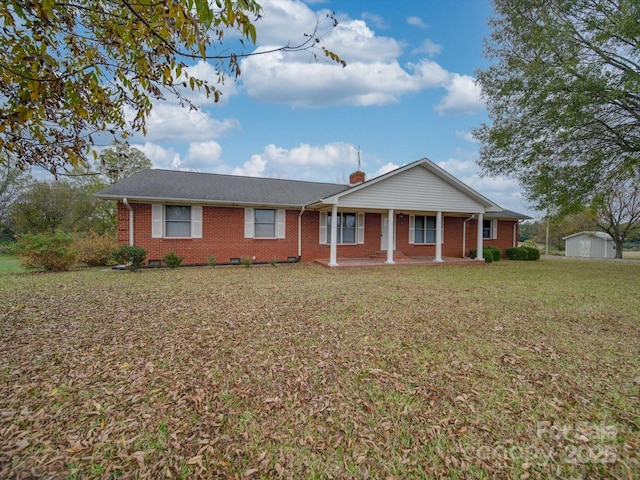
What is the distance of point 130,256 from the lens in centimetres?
1003

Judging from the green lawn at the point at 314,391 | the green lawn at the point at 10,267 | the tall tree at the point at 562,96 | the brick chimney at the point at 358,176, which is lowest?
the green lawn at the point at 314,391

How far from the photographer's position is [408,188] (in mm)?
13336

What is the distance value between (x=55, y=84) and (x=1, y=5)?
0.91 meters

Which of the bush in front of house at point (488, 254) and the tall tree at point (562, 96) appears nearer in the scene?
the tall tree at point (562, 96)

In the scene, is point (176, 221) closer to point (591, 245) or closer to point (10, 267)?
point (10, 267)

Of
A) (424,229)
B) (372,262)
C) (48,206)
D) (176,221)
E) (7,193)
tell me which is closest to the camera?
(176,221)

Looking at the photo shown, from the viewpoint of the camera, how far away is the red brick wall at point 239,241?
1156 centimetres

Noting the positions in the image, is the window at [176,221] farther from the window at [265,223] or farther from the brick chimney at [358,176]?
the brick chimney at [358,176]

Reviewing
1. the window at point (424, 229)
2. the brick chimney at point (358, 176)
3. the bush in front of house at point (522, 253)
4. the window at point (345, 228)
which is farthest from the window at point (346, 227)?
the bush in front of house at point (522, 253)

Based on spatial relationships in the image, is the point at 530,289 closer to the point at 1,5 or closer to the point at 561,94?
the point at 561,94

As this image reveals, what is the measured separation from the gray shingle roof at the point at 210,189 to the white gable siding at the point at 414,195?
1.67m

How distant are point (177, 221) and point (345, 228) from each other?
304 inches

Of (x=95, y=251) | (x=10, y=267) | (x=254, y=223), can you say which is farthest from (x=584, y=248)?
(x=10, y=267)

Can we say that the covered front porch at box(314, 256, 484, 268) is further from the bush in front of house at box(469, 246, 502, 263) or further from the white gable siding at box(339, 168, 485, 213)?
the white gable siding at box(339, 168, 485, 213)
